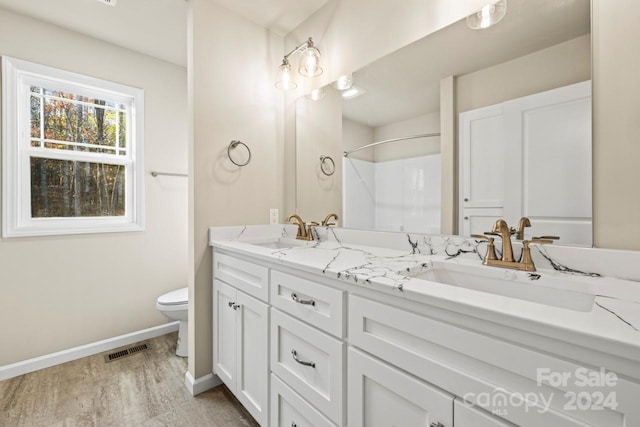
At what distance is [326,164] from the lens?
6.38ft

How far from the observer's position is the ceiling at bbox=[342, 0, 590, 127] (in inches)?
40.2

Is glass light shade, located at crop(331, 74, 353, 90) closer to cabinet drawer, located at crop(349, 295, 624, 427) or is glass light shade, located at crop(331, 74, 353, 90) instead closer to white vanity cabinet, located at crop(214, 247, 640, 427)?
white vanity cabinet, located at crop(214, 247, 640, 427)

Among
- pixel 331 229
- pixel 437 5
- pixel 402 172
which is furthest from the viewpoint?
pixel 331 229

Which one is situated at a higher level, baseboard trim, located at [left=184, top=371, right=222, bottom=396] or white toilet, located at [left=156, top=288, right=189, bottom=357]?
white toilet, located at [left=156, top=288, right=189, bottom=357]

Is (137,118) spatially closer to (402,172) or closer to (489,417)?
(402,172)

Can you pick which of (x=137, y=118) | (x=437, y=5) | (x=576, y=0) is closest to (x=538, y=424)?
(x=576, y=0)

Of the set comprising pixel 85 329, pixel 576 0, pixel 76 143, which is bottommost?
pixel 85 329

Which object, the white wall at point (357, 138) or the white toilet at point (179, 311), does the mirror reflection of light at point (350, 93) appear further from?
the white toilet at point (179, 311)

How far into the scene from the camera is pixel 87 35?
2.23m

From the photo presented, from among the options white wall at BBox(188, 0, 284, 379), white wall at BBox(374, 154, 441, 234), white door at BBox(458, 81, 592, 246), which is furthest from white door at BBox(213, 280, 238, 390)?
white door at BBox(458, 81, 592, 246)

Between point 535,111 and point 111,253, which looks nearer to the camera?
point 535,111

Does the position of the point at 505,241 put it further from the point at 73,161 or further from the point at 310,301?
the point at 73,161

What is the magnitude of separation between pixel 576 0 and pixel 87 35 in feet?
10.1

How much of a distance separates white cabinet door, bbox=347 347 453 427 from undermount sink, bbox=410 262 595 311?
35 cm
